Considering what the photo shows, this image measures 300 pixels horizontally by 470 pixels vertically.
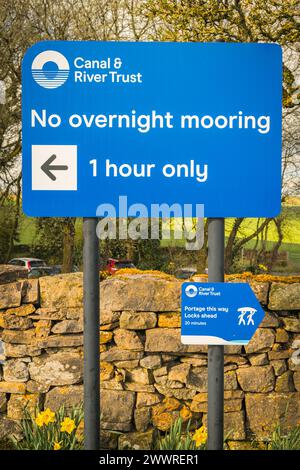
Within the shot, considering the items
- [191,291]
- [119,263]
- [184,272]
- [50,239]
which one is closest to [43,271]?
[50,239]

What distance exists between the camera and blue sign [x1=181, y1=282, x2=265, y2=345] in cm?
329

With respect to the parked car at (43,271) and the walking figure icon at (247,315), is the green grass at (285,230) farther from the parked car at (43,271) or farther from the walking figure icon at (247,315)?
the walking figure icon at (247,315)

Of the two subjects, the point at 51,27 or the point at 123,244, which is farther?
the point at 51,27

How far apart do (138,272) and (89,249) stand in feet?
5.80

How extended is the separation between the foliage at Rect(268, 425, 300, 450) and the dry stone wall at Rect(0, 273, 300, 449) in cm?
10

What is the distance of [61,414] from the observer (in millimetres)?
4258

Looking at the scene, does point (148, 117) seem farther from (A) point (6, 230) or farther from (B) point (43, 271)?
(A) point (6, 230)

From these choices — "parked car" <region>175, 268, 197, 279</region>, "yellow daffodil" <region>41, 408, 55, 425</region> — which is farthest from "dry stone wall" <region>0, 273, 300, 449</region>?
Answer: "parked car" <region>175, 268, 197, 279</region>

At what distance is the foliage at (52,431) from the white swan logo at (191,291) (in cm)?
132

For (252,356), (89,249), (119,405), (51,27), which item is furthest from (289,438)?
(51,27)

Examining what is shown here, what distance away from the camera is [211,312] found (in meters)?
3.30

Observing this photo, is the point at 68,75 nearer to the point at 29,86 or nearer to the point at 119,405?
the point at 29,86

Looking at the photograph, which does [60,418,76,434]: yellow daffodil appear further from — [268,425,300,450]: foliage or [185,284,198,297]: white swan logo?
[268,425,300,450]: foliage

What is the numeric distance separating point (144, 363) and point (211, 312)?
4.47 feet
